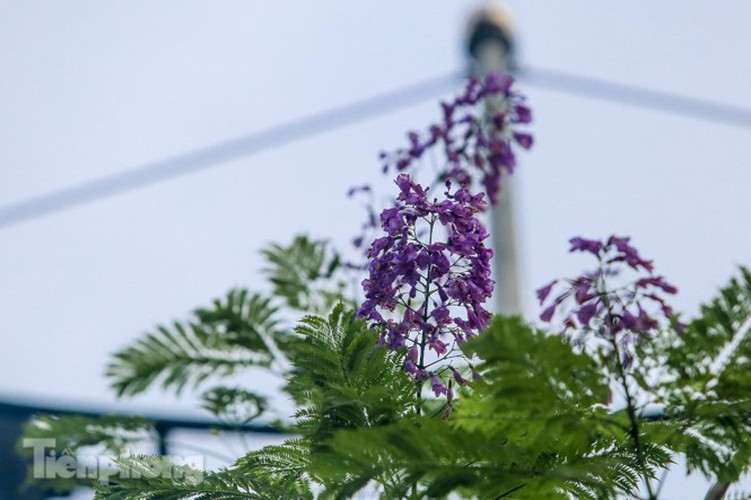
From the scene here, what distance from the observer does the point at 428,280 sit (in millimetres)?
2084

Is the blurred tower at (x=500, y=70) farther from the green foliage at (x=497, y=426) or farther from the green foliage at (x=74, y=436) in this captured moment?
the green foliage at (x=497, y=426)

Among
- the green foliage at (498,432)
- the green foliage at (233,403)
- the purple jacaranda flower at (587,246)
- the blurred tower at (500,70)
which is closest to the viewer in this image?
the green foliage at (498,432)

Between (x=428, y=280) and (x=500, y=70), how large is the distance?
5.48 m

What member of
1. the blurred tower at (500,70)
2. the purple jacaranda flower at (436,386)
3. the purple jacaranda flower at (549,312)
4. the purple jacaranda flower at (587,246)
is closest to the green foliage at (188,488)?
the purple jacaranda flower at (436,386)

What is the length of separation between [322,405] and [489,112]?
224 cm

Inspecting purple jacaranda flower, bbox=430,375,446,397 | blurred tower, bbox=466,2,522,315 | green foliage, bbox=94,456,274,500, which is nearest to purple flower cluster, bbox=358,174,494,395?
purple jacaranda flower, bbox=430,375,446,397

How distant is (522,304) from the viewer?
6934mm

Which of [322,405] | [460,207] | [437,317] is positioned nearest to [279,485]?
[322,405]

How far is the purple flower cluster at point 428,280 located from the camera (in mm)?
2051

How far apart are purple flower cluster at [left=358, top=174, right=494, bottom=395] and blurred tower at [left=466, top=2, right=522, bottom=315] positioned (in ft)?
13.8

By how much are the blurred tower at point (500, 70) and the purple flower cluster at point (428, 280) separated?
4205mm

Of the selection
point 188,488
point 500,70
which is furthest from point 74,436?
point 500,70

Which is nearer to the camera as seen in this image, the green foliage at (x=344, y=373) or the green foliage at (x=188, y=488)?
the green foliage at (x=344, y=373)
